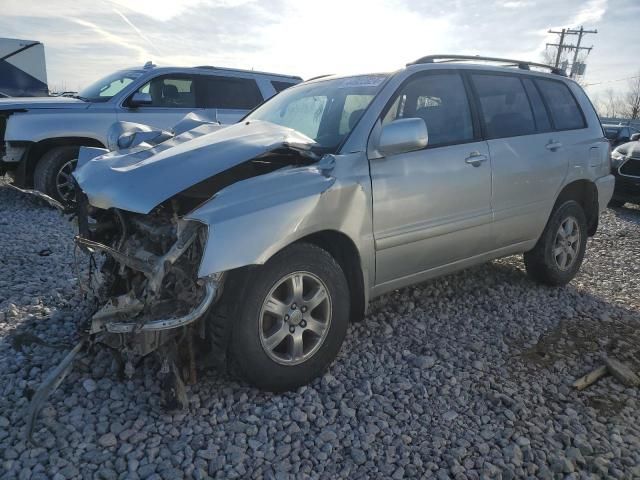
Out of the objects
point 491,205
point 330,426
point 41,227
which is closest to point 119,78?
point 41,227

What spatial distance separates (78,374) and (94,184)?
1.09 metres

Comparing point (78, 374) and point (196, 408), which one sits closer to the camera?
point (196, 408)

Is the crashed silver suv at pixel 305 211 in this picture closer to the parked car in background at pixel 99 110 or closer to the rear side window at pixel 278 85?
the parked car in background at pixel 99 110

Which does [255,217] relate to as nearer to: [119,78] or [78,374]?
[78,374]

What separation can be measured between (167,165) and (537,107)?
3.26 meters

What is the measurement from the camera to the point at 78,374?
9.70 feet

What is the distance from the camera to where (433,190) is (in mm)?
3436

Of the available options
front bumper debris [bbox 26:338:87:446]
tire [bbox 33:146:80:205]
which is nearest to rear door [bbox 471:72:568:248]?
front bumper debris [bbox 26:338:87:446]

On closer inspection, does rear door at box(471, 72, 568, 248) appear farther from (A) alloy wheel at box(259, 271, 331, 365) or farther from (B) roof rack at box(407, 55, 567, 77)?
(A) alloy wheel at box(259, 271, 331, 365)

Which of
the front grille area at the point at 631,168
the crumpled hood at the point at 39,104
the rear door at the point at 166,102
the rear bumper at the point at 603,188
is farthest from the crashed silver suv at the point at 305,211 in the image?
the front grille area at the point at 631,168

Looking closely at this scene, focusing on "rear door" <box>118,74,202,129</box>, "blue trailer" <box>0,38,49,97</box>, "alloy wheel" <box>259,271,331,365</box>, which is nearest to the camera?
"alloy wheel" <box>259,271,331,365</box>

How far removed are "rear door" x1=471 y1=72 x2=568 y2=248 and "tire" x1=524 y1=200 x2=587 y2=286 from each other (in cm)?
19

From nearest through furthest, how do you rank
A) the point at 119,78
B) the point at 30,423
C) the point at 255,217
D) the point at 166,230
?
1. the point at 30,423
2. the point at 255,217
3. the point at 166,230
4. the point at 119,78

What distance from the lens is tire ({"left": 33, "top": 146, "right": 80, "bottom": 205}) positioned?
23.0ft
